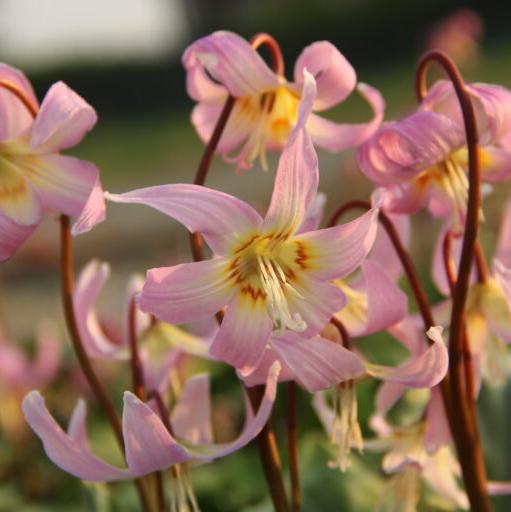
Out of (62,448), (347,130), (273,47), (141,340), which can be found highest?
(273,47)

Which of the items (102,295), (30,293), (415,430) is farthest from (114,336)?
(30,293)

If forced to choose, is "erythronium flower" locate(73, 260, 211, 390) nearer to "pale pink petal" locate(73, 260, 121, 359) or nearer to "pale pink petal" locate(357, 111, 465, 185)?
"pale pink petal" locate(73, 260, 121, 359)

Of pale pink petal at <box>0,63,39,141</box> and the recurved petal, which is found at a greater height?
pale pink petal at <box>0,63,39,141</box>

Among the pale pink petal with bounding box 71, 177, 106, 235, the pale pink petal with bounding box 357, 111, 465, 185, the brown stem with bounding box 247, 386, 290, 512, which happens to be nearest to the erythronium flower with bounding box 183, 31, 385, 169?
the pale pink petal with bounding box 357, 111, 465, 185

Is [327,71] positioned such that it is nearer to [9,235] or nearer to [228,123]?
[228,123]

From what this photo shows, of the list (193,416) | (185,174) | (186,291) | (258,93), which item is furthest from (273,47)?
(185,174)

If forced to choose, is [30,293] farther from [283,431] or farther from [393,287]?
[393,287]
